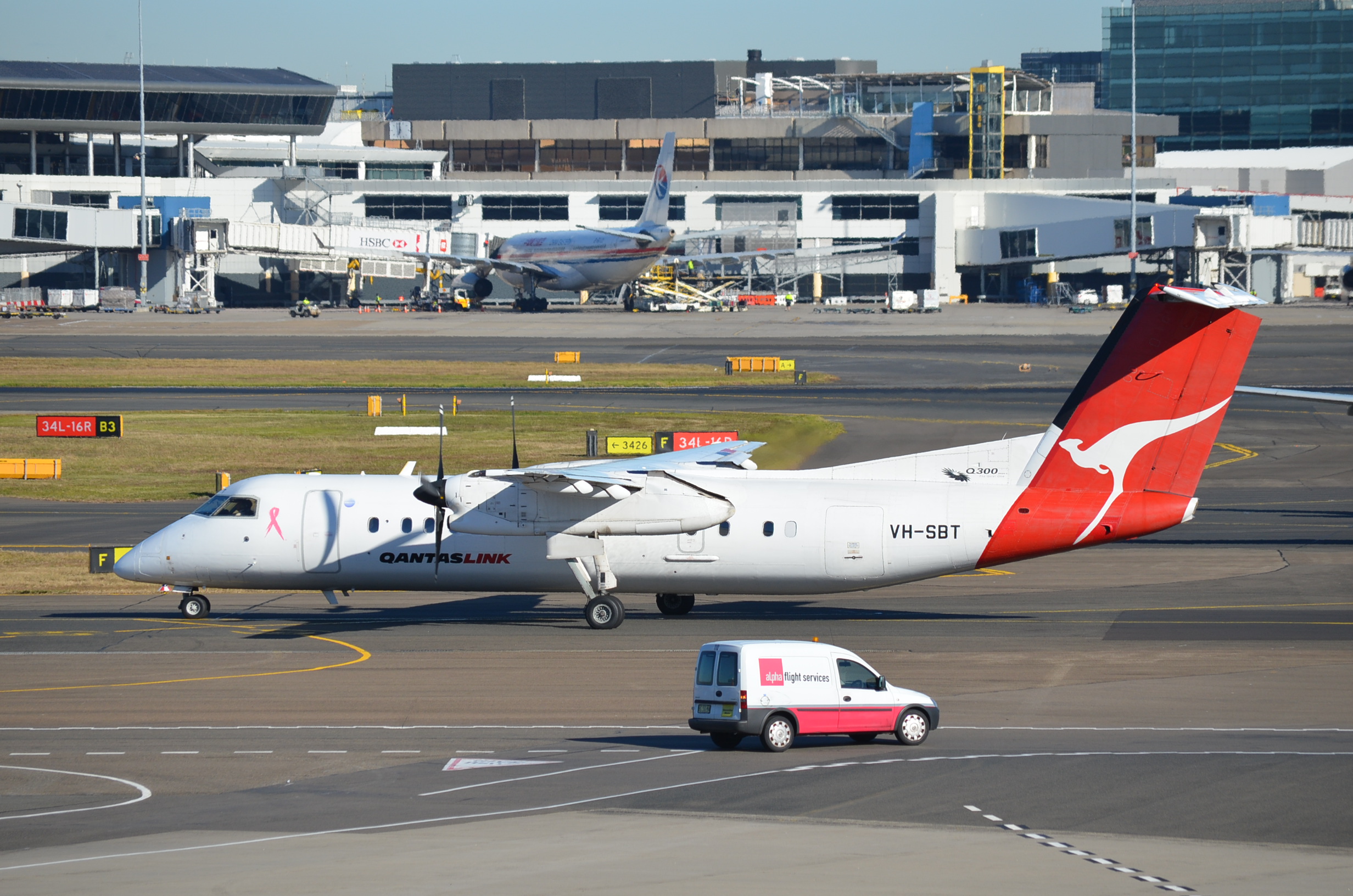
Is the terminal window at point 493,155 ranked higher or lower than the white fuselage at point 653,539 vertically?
higher

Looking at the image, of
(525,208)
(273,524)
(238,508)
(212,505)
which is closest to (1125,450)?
(273,524)

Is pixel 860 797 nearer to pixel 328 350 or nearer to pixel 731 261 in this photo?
pixel 328 350

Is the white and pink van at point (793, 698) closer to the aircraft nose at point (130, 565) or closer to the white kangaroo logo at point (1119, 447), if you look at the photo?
the white kangaroo logo at point (1119, 447)

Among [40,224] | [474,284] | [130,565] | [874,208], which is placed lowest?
[130,565]

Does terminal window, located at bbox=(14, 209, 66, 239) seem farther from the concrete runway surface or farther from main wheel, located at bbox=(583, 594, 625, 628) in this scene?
main wheel, located at bbox=(583, 594, 625, 628)

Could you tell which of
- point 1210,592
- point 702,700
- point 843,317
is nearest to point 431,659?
point 702,700

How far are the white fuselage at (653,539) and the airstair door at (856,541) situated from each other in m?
0.03

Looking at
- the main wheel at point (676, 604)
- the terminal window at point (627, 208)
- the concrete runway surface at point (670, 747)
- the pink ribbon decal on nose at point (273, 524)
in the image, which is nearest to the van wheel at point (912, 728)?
the concrete runway surface at point (670, 747)

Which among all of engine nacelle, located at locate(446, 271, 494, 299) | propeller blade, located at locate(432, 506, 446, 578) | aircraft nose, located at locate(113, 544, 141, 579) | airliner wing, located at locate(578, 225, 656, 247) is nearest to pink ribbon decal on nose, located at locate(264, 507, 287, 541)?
aircraft nose, located at locate(113, 544, 141, 579)

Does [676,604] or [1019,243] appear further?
[1019,243]

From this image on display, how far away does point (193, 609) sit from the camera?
3234 centimetres

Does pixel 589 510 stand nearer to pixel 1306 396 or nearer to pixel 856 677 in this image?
pixel 856 677

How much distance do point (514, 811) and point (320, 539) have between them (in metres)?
14.6

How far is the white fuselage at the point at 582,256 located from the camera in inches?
4664
